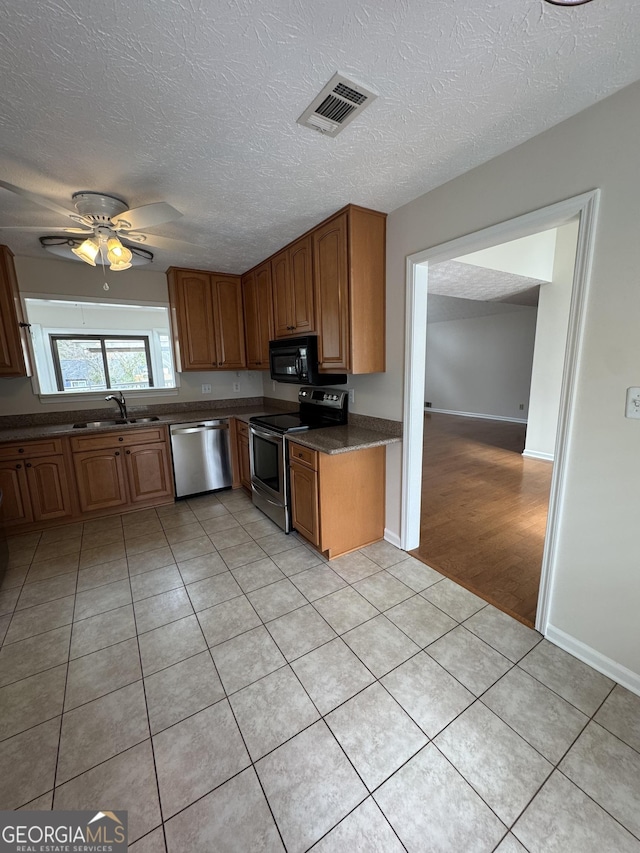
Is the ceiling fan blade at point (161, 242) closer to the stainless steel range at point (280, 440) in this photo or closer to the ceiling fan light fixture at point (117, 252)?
the ceiling fan light fixture at point (117, 252)

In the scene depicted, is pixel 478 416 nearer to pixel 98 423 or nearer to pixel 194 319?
pixel 194 319

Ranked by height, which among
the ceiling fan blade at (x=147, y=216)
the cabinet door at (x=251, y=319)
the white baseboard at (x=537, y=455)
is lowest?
the white baseboard at (x=537, y=455)

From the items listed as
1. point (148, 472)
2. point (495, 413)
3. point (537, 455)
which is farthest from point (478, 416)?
point (148, 472)

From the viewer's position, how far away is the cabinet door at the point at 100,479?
10.2 feet

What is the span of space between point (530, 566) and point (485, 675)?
109cm

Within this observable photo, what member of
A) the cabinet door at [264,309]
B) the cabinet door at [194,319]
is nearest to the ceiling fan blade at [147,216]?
the cabinet door at [264,309]

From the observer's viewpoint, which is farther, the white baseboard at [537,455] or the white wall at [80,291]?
the white baseboard at [537,455]

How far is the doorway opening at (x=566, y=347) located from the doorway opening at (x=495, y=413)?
0.43 feet

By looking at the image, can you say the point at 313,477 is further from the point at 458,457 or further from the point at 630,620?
the point at 458,457

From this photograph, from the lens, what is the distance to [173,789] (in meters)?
1.19

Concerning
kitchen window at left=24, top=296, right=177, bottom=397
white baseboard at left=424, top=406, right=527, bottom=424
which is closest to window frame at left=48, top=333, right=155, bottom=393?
kitchen window at left=24, top=296, right=177, bottom=397

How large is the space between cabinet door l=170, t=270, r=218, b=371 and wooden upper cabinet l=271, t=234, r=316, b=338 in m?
0.95

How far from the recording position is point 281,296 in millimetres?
3139

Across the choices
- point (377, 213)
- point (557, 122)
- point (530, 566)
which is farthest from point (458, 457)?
point (557, 122)
